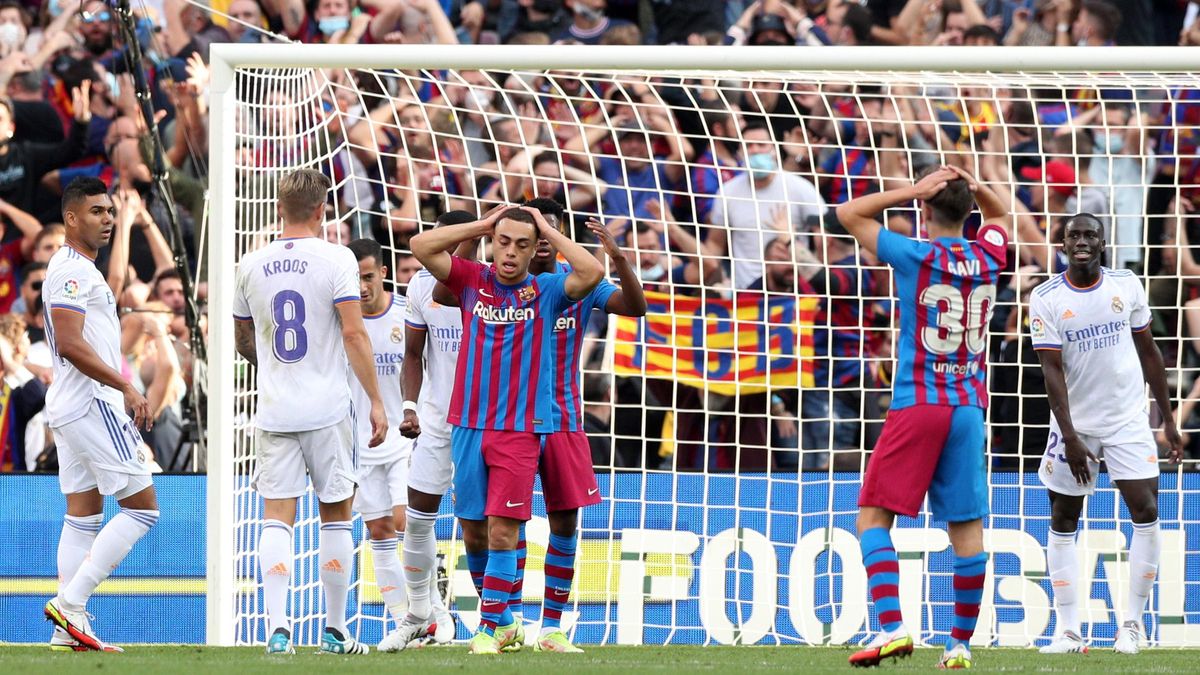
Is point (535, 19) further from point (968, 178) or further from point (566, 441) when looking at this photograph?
point (968, 178)

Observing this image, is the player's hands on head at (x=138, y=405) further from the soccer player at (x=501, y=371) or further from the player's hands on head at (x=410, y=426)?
the soccer player at (x=501, y=371)

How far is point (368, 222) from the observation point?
1201cm

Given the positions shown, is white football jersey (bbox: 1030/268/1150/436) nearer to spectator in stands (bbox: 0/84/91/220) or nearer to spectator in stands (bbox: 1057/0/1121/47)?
spectator in stands (bbox: 1057/0/1121/47)

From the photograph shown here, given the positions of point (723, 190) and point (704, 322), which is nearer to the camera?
point (704, 322)

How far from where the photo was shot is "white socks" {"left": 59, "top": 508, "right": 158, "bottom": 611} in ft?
24.8

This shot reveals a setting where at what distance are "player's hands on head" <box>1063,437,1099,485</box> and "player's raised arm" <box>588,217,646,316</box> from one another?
2479 mm

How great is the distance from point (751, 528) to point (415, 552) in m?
2.50

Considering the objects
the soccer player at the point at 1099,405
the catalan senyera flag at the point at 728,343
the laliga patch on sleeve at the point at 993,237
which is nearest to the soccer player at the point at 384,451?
the catalan senyera flag at the point at 728,343

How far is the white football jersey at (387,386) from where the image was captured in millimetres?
8562

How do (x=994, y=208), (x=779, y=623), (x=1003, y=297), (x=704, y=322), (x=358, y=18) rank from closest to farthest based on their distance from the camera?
(x=994, y=208) < (x=779, y=623) < (x=704, y=322) < (x=1003, y=297) < (x=358, y=18)

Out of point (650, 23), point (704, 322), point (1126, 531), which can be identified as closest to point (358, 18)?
point (650, 23)

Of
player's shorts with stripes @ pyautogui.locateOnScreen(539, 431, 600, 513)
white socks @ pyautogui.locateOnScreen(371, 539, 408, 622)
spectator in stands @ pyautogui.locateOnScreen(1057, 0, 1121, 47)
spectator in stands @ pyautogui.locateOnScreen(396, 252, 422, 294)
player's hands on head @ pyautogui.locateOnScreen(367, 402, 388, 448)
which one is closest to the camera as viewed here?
player's hands on head @ pyautogui.locateOnScreen(367, 402, 388, 448)

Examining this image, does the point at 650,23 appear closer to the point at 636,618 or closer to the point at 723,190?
the point at 723,190

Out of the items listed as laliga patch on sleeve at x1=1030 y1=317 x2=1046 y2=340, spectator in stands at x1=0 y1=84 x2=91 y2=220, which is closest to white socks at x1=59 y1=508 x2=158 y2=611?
laliga patch on sleeve at x1=1030 y1=317 x2=1046 y2=340
